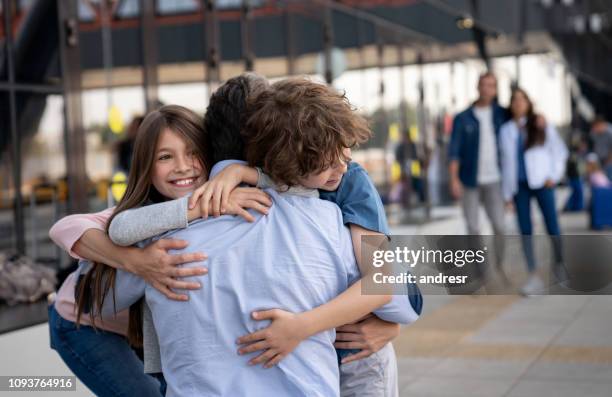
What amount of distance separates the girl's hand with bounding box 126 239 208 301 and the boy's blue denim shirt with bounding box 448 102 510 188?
687cm

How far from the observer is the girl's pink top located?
8.59 ft

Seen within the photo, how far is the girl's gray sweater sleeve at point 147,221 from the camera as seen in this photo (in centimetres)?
214

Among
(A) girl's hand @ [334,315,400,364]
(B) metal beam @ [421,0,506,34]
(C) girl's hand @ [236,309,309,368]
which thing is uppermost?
(B) metal beam @ [421,0,506,34]

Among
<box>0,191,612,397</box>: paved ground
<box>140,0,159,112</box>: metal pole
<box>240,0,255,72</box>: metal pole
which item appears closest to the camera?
<box>0,191,612,397</box>: paved ground

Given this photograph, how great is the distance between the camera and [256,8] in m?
9.33

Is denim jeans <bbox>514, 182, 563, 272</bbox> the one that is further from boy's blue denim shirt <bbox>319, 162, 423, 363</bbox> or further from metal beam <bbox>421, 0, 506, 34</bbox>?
boy's blue denim shirt <bbox>319, 162, 423, 363</bbox>

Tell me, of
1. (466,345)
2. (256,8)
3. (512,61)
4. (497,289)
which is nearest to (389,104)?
(256,8)

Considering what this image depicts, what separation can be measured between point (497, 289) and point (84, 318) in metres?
5.43

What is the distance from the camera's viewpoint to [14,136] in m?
6.85

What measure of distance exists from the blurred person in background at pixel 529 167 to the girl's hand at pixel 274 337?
6.70 metres

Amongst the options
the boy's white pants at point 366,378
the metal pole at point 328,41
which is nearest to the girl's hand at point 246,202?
the boy's white pants at point 366,378

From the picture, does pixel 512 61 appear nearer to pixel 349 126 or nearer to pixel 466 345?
pixel 466 345

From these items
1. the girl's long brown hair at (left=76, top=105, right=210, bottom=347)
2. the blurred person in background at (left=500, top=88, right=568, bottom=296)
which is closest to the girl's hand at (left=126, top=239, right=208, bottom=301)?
the girl's long brown hair at (left=76, top=105, right=210, bottom=347)

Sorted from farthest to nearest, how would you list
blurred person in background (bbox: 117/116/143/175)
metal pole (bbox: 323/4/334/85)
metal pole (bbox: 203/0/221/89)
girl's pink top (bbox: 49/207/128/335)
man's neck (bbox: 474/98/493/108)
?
metal pole (bbox: 323/4/334/85)
man's neck (bbox: 474/98/493/108)
metal pole (bbox: 203/0/221/89)
blurred person in background (bbox: 117/116/143/175)
girl's pink top (bbox: 49/207/128/335)
